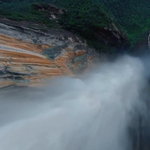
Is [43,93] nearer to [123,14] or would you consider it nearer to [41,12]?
A: [41,12]

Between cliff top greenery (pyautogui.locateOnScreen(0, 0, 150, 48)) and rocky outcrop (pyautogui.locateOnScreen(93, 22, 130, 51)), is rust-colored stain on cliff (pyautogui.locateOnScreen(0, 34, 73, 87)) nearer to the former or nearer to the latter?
cliff top greenery (pyautogui.locateOnScreen(0, 0, 150, 48))

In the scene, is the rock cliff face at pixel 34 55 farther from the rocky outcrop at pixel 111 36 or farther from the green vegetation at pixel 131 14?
the green vegetation at pixel 131 14

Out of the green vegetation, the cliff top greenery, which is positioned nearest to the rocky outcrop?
the cliff top greenery

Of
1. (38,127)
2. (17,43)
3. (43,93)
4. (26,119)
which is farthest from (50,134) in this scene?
(17,43)

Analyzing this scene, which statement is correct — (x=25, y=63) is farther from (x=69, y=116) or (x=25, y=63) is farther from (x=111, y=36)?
(x=111, y=36)

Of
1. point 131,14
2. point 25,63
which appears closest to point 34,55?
point 25,63

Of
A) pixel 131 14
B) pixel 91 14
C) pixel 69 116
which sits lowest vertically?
pixel 69 116

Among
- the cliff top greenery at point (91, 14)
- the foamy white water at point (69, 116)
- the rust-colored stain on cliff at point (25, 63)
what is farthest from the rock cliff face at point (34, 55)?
the cliff top greenery at point (91, 14)
